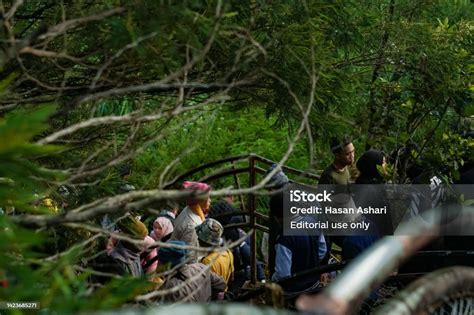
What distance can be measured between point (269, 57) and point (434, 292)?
326 centimetres

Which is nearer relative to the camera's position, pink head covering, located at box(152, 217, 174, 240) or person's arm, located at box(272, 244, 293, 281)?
person's arm, located at box(272, 244, 293, 281)

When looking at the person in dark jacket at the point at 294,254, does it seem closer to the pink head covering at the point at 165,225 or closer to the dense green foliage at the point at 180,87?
the dense green foliage at the point at 180,87

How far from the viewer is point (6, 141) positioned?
9.68 ft

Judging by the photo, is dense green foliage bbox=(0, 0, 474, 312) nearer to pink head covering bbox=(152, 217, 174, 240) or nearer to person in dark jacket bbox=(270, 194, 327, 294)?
person in dark jacket bbox=(270, 194, 327, 294)

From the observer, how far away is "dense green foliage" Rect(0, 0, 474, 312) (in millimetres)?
3389

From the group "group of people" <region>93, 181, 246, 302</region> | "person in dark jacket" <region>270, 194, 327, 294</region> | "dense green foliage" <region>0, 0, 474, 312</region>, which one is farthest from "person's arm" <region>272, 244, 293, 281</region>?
"dense green foliage" <region>0, 0, 474, 312</region>

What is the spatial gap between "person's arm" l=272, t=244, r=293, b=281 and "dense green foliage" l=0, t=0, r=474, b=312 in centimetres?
107

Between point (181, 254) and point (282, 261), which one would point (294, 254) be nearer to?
point (282, 261)

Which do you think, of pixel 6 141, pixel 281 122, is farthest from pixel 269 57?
pixel 6 141

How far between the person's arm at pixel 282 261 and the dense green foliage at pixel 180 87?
3.50ft

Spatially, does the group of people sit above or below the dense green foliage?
below

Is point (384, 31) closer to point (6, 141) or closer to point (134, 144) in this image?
point (134, 144)

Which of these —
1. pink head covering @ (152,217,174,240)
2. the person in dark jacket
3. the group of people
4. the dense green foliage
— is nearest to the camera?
the dense green foliage

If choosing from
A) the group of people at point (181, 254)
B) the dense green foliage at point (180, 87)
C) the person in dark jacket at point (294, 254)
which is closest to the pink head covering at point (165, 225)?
the group of people at point (181, 254)
